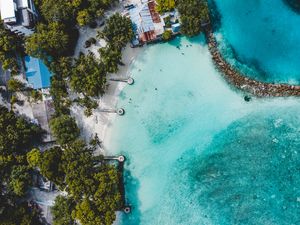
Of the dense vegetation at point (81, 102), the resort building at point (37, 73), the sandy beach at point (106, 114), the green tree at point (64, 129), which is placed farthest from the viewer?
the sandy beach at point (106, 114)

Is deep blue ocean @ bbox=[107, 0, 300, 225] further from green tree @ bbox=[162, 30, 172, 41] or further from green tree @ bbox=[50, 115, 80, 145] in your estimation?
green tree @ bbox=[50, 115, 80, 145]

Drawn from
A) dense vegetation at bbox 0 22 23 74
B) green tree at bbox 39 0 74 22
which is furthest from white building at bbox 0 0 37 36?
green tree at bbox 39 0 74 22

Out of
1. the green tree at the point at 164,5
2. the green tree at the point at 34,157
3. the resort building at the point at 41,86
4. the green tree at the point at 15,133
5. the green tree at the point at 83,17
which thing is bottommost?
the green tree at the point at 34,157

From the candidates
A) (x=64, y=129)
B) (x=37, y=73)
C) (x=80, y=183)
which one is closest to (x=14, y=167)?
(x=64, y=129)

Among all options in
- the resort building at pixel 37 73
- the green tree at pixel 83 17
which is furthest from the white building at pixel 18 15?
the green tree at pixel 83 17

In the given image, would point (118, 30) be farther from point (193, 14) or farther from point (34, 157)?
point (34, 157)

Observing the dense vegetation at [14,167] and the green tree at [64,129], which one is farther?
the dense vegetation at [14,167]

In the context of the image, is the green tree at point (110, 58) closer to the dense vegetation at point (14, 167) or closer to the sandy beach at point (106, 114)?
the sandy beach at point (106, 114)
